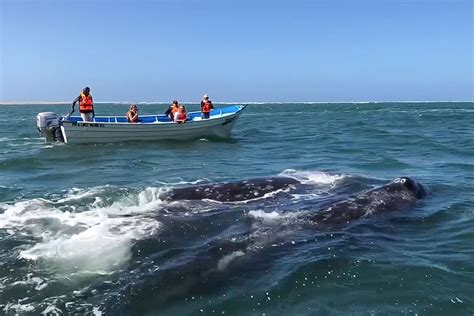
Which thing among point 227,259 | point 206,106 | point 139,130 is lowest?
point 227,259

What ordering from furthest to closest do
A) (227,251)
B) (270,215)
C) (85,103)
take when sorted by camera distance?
(85,103) → (270,215) → (227,251)

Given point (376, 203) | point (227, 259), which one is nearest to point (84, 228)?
point (227, 259)

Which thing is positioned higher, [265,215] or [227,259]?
[265,215]

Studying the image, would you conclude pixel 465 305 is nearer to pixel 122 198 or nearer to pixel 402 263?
pixel 402 263

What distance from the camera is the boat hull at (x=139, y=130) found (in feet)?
92.5

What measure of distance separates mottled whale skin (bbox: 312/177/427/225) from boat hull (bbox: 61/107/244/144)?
18278 millimetres

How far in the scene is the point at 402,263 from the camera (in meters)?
8.65

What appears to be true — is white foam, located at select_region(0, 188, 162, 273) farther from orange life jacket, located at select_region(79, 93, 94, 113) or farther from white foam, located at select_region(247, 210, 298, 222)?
orange life jacket, located at select_region(79, 93, 94, 113)

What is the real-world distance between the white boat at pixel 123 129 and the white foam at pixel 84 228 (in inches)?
569

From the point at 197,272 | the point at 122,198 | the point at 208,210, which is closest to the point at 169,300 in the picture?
the point at 197,272

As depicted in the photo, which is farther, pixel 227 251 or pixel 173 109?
pixel 173 109

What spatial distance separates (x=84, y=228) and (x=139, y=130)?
1851 cm

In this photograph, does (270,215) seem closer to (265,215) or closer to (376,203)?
(265,215)

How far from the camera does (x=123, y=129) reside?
28.7m
